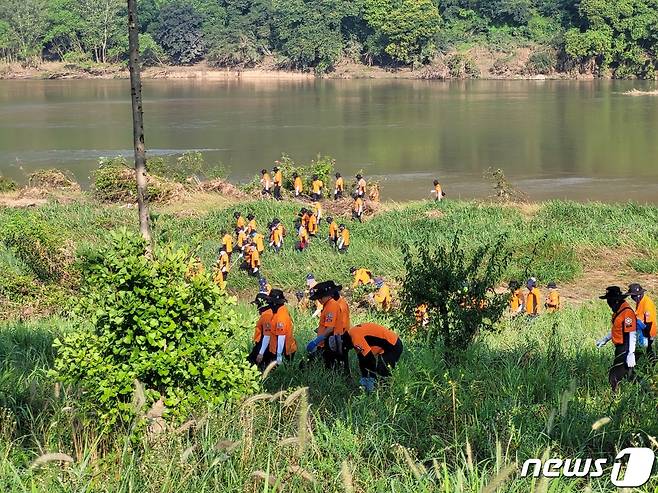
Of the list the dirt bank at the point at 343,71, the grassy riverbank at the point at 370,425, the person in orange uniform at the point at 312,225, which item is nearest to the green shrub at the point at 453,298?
the grassy riverbank at the point at 370,425

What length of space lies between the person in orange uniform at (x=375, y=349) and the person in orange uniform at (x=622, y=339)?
6.54ft

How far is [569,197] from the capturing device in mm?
30094

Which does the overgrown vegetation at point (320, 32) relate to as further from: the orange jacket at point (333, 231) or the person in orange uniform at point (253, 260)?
the person in orange uniform at point (253, 260)

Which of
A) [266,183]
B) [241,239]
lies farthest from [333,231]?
[266,183]

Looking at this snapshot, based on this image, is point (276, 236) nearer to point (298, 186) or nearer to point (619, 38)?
point (298, 186)

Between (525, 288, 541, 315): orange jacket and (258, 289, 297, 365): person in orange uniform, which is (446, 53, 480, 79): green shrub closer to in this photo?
(525, 288, 541, 315): orange jacket

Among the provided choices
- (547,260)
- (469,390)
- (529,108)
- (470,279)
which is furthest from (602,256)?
(529,108)

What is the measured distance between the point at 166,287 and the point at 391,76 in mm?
84373

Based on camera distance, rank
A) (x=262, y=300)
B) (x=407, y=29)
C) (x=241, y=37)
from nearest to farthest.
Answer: (x=262, y=300) < (x=407, y=29) < (x=241, y=37)

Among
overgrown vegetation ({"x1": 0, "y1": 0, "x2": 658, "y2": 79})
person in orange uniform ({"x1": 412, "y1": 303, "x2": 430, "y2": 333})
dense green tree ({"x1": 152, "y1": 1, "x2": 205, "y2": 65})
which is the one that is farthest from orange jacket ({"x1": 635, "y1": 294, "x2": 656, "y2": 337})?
dense green tree ({"x1": 152, "y1": 1, "x2": 205, "y2": 65})

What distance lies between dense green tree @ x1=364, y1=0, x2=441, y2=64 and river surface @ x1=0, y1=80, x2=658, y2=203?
15.0 meters

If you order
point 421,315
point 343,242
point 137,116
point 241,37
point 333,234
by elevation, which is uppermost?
point 241,37

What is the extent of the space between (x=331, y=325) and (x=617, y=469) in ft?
13.0

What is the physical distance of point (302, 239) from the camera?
19.0m
